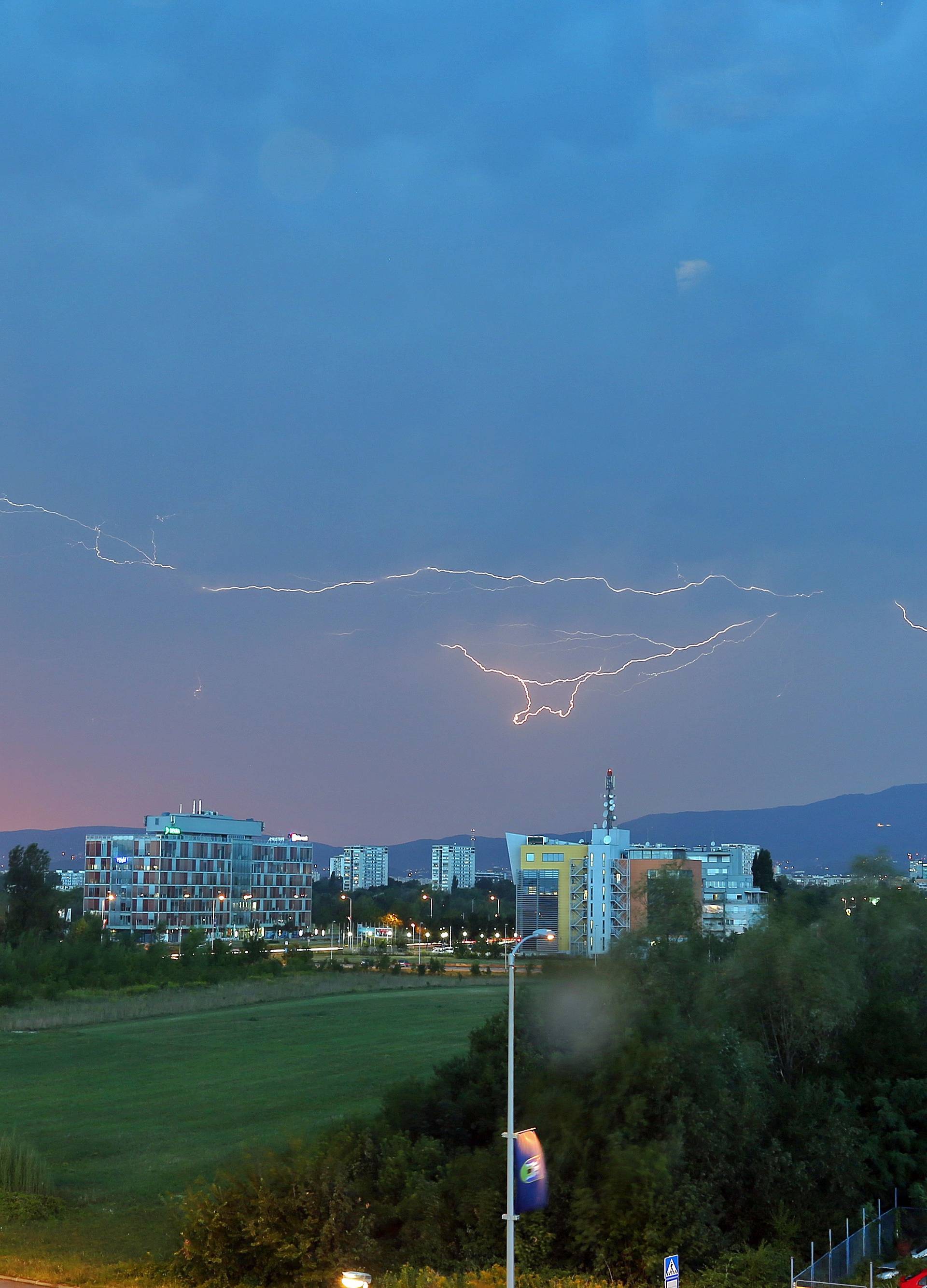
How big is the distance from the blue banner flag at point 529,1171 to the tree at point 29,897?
91134 mm

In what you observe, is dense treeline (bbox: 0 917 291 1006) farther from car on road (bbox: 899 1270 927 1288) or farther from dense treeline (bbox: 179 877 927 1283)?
car on road (bbox: 899 1270 927 1288)

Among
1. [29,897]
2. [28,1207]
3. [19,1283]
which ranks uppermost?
[29,897]

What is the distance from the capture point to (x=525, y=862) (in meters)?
147

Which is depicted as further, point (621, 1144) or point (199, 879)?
point (199, 879)

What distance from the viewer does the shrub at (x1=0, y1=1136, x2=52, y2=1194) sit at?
107 feet

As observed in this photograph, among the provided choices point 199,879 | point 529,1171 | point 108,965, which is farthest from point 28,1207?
point 199,879

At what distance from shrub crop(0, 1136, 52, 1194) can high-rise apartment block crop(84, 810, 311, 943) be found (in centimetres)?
10796

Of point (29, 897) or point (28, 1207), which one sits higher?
point (29, 897)

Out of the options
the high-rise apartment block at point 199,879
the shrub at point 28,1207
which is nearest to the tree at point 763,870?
the high-rise apartment block at point 199,879

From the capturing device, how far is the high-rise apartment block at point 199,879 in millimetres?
150375

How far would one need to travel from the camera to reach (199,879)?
156 meters

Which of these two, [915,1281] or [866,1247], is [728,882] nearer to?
[866,1247]

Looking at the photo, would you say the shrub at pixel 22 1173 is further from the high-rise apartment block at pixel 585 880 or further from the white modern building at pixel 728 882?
the white modern building at pixel 728 882

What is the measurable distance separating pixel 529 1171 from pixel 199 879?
143 meters
